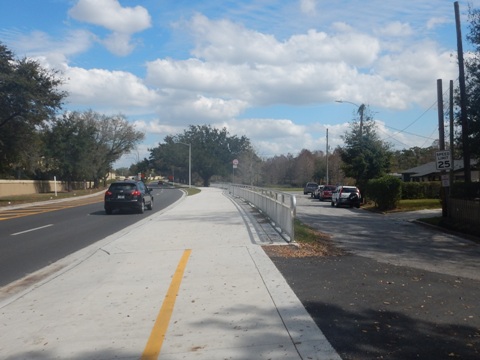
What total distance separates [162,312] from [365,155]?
1371 inches

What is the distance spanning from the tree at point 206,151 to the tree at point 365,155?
59.2m

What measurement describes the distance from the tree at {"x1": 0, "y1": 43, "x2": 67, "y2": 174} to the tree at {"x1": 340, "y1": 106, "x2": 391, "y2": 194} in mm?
21629

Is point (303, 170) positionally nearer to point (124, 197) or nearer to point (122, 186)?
point (122, 186)

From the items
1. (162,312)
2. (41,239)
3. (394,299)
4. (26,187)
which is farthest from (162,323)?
(26,187)

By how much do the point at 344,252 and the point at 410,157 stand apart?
76492mm

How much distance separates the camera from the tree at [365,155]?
3975 cm

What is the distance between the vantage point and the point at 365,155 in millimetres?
39844

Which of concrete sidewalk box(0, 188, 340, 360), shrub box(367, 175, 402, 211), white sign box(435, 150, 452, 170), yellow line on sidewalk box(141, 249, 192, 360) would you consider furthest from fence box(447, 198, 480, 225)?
yellow line on sidewalk box(141, 249, 192, 360)

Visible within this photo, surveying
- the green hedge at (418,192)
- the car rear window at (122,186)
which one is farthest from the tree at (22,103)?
the green hedge at (418,192)

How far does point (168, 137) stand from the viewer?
120625 millimetres

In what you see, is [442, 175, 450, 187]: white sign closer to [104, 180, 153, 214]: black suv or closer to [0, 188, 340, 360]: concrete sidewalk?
[0, 188, 340, 360]: concrete sidewalk

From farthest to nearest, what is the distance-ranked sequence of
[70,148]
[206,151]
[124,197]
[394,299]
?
1. [206,151]
2. [70,148]
3. [124,197]
4. [394,299]

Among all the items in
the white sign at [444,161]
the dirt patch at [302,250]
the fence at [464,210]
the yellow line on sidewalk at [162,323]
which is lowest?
the yellow line on sidewalk at [162,323]

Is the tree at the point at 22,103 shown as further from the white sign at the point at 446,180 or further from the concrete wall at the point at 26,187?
the white sign at the point at 446,180
